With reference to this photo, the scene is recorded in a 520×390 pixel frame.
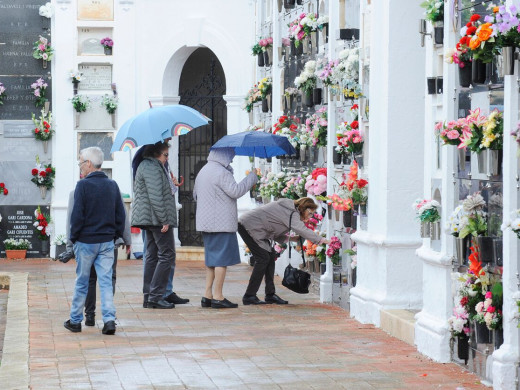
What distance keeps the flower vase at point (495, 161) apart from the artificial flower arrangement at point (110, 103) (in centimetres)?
1205

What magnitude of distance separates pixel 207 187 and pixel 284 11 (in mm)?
4268

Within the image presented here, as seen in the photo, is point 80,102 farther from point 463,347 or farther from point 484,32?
point 484,32

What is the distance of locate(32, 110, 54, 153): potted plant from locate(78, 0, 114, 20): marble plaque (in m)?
1.61

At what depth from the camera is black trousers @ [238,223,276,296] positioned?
40.6ft

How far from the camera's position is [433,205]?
884cm

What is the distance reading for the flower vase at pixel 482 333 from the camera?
25.6ft

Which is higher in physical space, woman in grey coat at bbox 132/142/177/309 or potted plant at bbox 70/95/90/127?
potted plant at bbox 70/95/90/127

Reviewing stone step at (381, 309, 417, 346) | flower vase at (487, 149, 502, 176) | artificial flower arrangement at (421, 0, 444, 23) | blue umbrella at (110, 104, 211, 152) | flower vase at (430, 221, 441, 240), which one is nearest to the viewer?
flower vase at (487, 149, 502, 176)

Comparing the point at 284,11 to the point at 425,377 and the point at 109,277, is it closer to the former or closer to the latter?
the point at 109,277

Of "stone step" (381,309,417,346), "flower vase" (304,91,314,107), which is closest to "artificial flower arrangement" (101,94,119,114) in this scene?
"flower vase" (304,91,314,107)

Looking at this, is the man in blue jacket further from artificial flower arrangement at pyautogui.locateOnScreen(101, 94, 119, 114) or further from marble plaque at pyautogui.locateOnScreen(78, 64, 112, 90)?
marble plaque at pyautogui.locateOnScreen(78, 64, 112, 90)

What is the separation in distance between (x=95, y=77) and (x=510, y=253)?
42.1 ft

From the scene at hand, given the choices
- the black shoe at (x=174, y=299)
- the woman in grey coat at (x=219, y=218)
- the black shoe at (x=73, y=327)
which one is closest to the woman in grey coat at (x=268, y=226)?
the woman in grey coat at (x=219, y=218)

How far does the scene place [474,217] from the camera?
7.95 m
